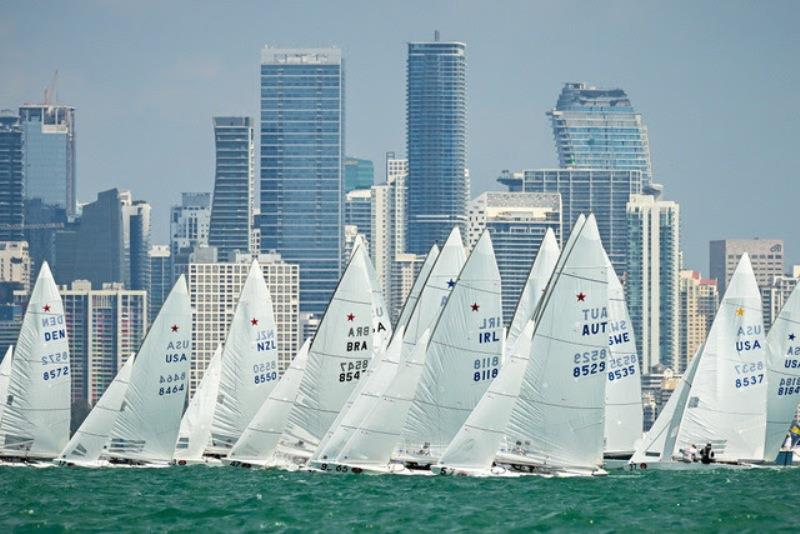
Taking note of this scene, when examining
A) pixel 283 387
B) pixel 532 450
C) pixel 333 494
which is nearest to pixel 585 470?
pixel 532 450

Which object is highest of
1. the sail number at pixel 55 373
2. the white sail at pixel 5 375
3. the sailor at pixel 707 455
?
the sail number at pixel 55 373

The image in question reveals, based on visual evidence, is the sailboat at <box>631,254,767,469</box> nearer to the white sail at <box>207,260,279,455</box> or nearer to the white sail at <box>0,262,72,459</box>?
the white sail at <box>207,260,279,455</box>

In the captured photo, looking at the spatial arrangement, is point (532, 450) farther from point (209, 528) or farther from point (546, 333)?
point (209, 528)

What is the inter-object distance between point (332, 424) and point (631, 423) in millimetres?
15204

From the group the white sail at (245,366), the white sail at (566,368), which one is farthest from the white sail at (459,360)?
the white sail at (245,366)

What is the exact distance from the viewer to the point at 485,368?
223 feet

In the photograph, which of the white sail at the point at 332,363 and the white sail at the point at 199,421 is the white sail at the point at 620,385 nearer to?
the white sail at the point at 332,363

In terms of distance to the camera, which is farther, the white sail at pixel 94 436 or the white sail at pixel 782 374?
the white sail at pixel 782 374

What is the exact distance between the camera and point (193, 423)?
82.6 metres

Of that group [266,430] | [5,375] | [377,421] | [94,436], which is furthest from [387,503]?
[5,375]

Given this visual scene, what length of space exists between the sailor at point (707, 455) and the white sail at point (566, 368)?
11524mm

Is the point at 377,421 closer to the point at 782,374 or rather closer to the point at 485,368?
the point at 485,368

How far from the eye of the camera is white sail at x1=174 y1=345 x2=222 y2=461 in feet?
267

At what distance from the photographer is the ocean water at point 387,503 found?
5475 cm
